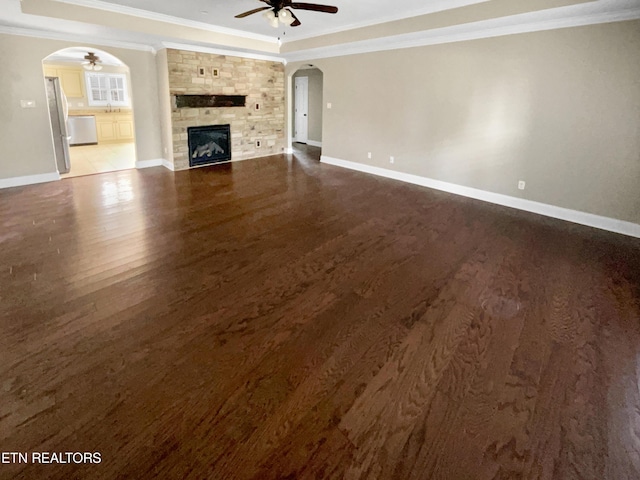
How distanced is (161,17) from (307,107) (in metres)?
5.73

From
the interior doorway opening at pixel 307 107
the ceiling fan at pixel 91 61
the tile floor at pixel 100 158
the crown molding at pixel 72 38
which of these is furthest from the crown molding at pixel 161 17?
the ceiling fan at pixel 91 61

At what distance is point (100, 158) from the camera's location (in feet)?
27.0

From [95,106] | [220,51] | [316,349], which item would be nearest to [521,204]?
[316,349]

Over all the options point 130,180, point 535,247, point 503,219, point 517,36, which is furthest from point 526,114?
point 130,180

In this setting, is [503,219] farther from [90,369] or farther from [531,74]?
[90,369]

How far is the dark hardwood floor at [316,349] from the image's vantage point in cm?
157

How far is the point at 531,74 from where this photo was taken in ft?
15.6

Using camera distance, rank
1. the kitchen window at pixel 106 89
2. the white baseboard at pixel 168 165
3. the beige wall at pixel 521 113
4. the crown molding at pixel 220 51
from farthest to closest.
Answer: the kitchen window at pixel 106 89
the white baseboard at pixel 168 165
the crown molding at pixel 220 51
the beige wall at pixel 521 113

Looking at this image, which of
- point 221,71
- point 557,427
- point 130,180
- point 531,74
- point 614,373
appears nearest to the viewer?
point 557,427

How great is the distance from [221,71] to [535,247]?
22.1 feet

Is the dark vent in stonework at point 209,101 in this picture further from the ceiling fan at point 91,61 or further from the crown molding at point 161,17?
the ceiling fan at point 91,61

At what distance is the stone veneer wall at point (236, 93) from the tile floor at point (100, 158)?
150cm

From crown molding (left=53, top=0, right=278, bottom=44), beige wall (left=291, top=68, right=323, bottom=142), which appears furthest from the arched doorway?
beige wall (left=291, top=68, right=323, bottom=142)

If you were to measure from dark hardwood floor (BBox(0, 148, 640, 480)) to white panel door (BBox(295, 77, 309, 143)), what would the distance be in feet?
24.6
